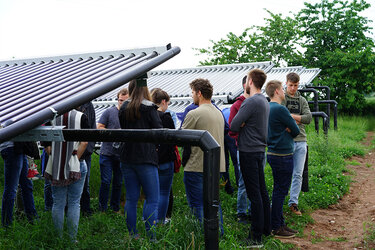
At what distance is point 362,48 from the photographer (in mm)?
22906

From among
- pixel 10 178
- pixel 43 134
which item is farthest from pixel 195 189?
pixel 43 134

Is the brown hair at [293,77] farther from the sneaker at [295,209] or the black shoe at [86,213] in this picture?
the black shoe at [86,213]

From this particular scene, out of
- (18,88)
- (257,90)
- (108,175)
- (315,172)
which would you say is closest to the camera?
(18,88)

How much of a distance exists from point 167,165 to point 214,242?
8.13 ft

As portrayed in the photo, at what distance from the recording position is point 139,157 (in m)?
4.23

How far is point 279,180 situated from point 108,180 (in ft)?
7.72

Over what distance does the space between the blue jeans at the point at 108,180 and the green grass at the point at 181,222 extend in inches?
8.4

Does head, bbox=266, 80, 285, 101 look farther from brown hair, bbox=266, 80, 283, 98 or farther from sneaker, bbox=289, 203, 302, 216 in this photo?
sneaker, bbox=289, 203, 302, 216

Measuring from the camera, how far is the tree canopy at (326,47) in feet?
71.9

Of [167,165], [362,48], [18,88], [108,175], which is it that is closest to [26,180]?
[108,175]

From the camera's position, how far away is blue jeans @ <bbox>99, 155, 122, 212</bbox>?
6.02 m

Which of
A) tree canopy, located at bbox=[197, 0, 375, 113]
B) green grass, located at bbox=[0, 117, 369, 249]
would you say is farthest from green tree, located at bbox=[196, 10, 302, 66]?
green grass, located at bbox=[0, 117, 369, 249]

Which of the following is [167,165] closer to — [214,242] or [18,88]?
[18,88]

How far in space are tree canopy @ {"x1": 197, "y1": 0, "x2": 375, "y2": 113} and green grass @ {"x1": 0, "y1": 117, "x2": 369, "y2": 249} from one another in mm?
11108
